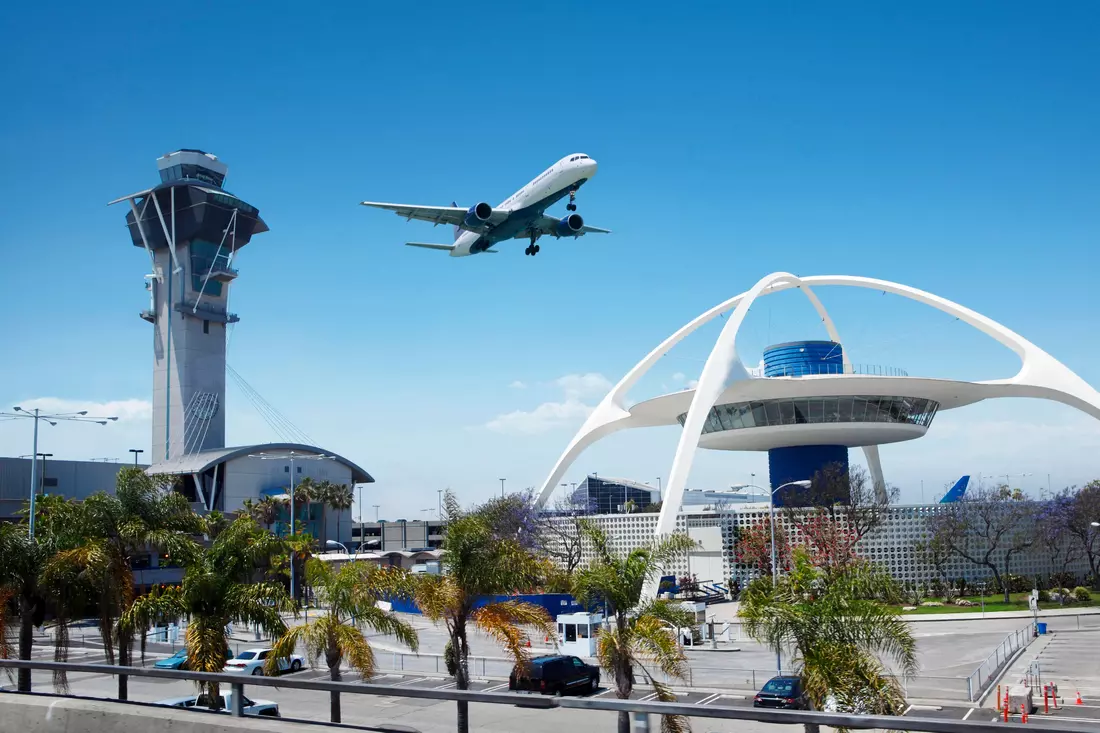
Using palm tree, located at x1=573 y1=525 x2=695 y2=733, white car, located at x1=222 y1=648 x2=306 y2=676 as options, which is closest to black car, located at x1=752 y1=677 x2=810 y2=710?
palm tree, located at x1=573 y1=525 x2=695 y2=733

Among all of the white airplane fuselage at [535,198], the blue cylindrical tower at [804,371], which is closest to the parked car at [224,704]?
the white airplane fuselage at [535,198]

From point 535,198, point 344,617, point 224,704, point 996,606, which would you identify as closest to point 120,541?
point 344,617

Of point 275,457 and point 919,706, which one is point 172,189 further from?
point 919,706

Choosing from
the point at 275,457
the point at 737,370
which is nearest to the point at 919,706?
the point at 737,370

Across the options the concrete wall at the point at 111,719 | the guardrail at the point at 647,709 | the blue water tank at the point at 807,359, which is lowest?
the concrete wall at the point at 111,719

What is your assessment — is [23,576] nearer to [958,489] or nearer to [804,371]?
[804,371]

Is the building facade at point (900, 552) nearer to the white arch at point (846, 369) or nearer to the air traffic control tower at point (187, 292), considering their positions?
the white arch at point (846, 369)
